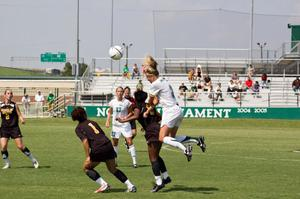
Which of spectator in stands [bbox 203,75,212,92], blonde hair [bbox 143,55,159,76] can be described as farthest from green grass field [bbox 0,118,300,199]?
spectator in stands [bbox 203,75,212,92]

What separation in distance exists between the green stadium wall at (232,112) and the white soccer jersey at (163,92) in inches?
1370

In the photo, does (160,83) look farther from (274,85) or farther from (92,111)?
(274,85)

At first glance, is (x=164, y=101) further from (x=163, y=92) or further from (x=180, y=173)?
(x=180, y=173)

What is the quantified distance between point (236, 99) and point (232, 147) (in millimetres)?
23797

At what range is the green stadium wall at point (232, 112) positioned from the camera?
47.9 meters

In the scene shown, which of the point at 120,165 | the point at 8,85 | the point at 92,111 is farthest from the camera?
the point at 8,85

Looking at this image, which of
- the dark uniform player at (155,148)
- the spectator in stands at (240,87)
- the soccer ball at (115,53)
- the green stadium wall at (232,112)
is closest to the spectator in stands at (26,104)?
the green stadium wall at (232,112)

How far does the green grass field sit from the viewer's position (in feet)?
43.6

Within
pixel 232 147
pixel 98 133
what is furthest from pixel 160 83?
pixel 232 147

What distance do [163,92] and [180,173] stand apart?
12.8 ft

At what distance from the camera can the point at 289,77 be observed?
57.3m

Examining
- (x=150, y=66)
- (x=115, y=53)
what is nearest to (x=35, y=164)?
(x=150, y=66)

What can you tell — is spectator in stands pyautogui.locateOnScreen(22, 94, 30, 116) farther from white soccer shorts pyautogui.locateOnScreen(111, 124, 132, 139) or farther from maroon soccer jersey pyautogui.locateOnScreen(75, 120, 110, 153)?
maroon soccer jersey pyautogui.locateOnScreen(75, 120, 110, 153)

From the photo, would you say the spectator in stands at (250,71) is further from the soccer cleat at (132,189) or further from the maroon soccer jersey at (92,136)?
the maroon soccer jersey at (92,136)
